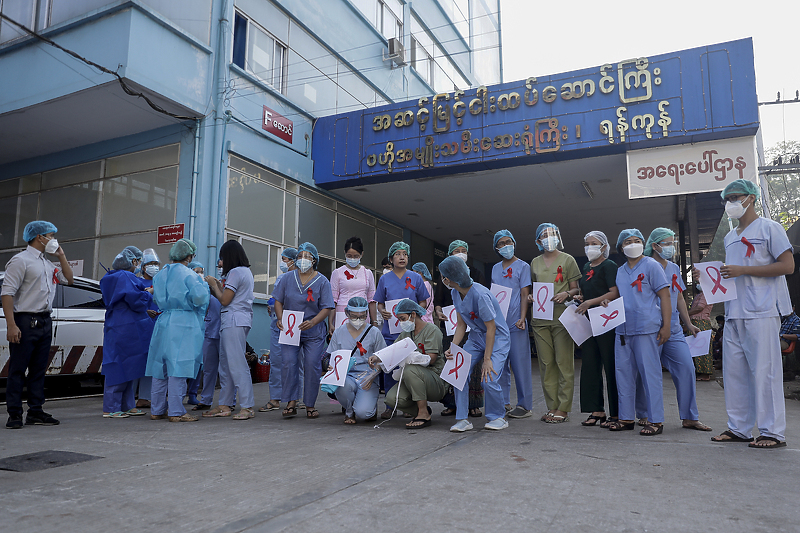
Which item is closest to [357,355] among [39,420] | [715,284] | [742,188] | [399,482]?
[399,482]

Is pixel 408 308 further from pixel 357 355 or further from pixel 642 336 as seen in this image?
pixel 642 336

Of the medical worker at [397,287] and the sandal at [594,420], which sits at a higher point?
the medical worker at [397,287]

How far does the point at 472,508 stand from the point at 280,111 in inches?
410

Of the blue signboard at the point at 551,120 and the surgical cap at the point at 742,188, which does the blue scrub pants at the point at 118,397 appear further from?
the blue signboard at the point at 551,120

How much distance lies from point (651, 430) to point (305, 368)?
313 cm

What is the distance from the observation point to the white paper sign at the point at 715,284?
13.9 ft

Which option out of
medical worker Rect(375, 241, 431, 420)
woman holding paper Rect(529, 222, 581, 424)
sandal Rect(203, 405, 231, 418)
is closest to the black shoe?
sandal Rect(203, 405, 231, 418)

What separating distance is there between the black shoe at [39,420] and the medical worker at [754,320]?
5.54m

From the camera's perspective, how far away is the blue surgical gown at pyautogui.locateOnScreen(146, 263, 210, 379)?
5453 millimetres

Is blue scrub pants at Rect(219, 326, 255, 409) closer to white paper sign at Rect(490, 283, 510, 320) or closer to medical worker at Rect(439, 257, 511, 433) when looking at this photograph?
medical worker at Rect(439, 257, 511, 433)

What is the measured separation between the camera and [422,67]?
18.3 metres

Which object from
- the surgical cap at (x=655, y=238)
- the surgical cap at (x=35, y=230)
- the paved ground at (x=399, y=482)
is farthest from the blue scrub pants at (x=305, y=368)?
the surgical cap at (x=655, y=238)

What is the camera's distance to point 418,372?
5.03 m

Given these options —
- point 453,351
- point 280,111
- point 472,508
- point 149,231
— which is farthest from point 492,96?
point 472,508
